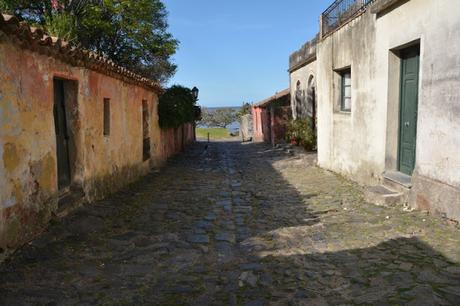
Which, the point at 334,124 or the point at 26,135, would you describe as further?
the point at 334,124

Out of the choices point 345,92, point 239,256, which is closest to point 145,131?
point 345,92

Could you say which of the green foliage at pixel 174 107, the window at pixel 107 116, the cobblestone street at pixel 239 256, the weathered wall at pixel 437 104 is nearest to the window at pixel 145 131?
the green foliage at pixel 174 107

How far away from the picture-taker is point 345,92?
1084cm

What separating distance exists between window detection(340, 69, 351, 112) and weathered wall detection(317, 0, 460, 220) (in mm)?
129

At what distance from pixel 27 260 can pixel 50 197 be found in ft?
4.49

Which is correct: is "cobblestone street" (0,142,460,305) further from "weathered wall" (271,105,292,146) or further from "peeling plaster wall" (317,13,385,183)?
"weathered wall" (271,105,292,146)

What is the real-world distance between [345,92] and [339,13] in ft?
6.49

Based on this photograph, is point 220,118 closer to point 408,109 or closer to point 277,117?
point 277,117

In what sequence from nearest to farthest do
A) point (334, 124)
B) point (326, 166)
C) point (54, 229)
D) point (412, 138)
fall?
point (54, 229), point (412, 138), point (334, 124), point (326, 166)

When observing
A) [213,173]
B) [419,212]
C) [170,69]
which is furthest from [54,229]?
[170,69]

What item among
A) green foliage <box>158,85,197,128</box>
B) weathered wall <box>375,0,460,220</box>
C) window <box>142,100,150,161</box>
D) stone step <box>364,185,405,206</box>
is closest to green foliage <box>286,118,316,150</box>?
green foliage <box>158,85,197,128</box>

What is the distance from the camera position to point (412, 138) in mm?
7234

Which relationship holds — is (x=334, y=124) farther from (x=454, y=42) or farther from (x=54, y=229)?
(x=54, y=229)

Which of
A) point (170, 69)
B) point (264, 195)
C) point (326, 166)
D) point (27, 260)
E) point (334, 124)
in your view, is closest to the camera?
point (27, 260)
